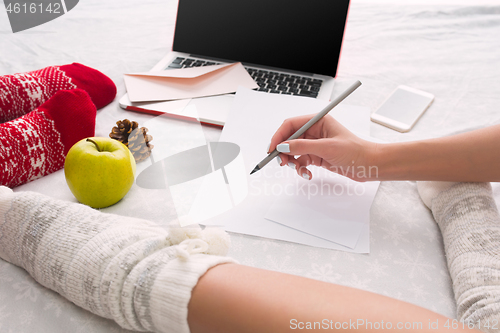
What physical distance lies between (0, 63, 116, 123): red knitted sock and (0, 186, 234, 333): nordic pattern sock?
0.27 m

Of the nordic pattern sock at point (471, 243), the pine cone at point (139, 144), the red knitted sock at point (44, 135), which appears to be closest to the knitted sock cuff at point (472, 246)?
the nordic pattern sock at point (471, 243)

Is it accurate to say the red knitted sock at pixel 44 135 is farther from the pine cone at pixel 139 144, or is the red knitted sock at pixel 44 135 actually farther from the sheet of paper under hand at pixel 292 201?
the sheet of paper under hand at pixel 292 201

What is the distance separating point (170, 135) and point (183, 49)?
1.19 feet

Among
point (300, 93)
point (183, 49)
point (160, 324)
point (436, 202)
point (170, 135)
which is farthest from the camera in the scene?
point (183, 49)

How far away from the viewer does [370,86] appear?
2.91 ft

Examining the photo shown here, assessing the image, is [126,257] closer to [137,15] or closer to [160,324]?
[160,324]

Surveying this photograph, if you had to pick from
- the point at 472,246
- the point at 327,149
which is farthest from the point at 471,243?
the point at 327,149

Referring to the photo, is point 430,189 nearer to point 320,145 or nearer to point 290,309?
point 320,145

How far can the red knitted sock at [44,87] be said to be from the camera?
713 millimetres

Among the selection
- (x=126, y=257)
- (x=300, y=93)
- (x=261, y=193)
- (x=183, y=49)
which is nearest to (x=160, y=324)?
(x=126, y=257)

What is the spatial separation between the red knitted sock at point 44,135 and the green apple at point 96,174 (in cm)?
10

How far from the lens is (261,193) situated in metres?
0.60

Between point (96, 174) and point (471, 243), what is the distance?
0.52m

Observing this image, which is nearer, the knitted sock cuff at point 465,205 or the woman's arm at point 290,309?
the woman's arm at point 290,309
